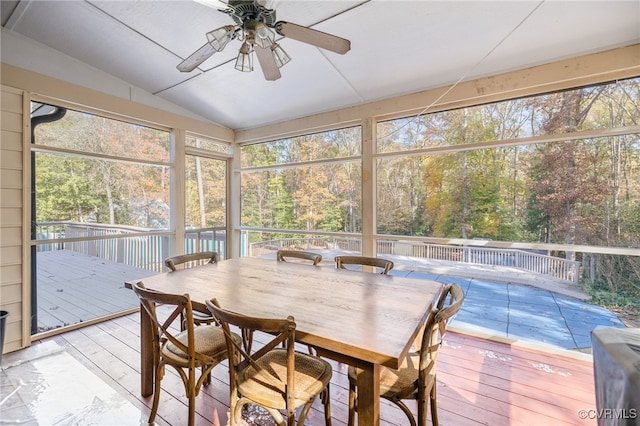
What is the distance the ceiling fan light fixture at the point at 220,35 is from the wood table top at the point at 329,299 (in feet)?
5.16

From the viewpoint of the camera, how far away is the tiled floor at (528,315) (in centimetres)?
260

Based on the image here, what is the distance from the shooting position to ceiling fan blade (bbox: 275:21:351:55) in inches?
64.3

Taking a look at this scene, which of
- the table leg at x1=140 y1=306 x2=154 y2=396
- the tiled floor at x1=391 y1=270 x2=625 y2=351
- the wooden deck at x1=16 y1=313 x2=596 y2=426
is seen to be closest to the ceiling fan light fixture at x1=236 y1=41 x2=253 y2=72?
the table leg at x1=140 y1=306 x2=154 y2=396

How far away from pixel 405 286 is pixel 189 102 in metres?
3.80

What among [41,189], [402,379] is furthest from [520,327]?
[41,189]

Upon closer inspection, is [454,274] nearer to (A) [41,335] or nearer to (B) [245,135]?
(B) [245,135]

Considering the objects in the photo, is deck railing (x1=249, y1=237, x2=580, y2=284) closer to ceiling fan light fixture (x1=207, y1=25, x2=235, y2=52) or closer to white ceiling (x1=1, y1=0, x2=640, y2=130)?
white ceiling (x1=1, y1=0, x2=640, y2=130)

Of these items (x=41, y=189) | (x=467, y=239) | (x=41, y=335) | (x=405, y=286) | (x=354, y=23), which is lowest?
(x=41, y=335)

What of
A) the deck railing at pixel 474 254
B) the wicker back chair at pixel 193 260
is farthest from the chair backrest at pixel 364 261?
the wicker back chair at pixel 193 260

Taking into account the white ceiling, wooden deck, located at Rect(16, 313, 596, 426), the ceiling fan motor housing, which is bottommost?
wooden deck, located at Rect(16, 313, 596, 426)

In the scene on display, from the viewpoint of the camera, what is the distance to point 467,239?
2.98m

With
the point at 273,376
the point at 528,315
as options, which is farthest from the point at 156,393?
the point at 528,315

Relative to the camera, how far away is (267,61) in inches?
76.6

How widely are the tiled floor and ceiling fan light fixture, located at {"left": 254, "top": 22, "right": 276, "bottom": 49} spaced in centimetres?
299
